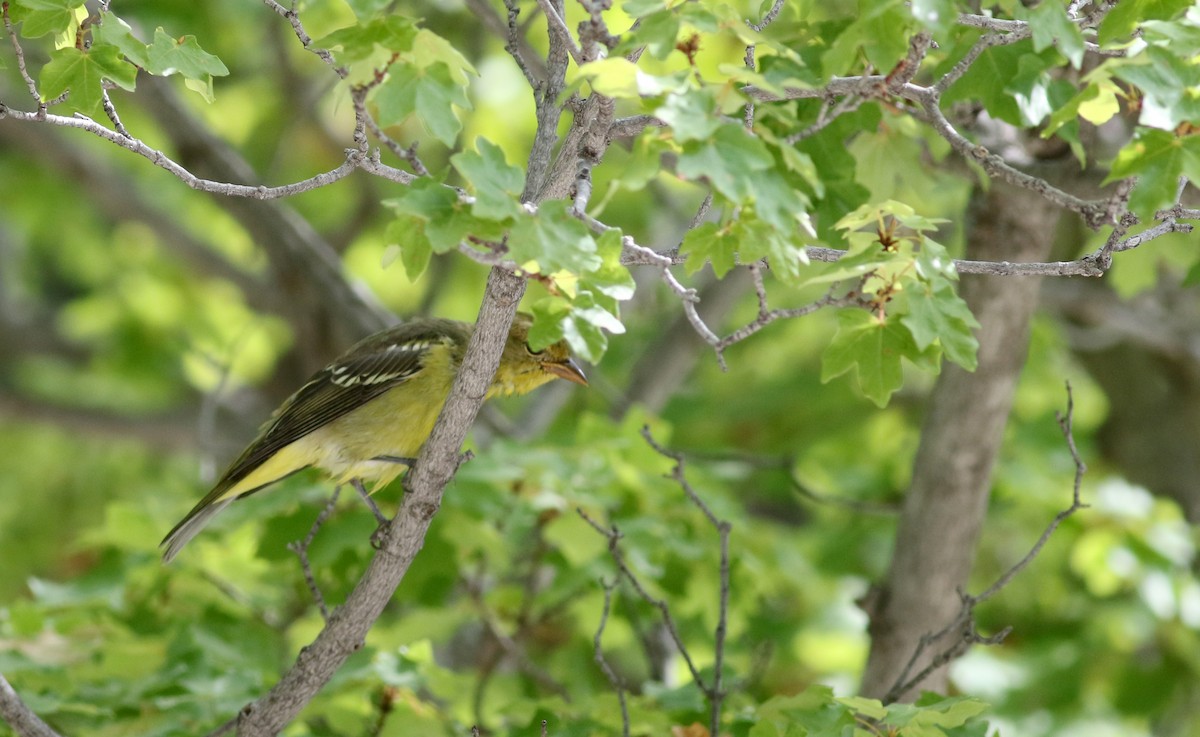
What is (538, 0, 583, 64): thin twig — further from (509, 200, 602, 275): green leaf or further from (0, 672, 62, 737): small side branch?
(0, 672, 62, 737): small side branch

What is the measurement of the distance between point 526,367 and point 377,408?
651 millimetres

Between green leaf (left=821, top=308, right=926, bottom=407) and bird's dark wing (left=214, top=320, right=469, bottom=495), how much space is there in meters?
2.39

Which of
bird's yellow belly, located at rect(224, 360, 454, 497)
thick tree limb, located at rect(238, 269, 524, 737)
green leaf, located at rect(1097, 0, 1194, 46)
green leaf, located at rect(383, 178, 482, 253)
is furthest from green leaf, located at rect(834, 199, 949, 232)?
bird's yellow belly, located at rect(224, 360, 454, 497)

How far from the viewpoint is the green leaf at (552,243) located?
249cm

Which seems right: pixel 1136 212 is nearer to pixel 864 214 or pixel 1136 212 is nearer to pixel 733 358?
pixel 864 214

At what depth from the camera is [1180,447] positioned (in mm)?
8695

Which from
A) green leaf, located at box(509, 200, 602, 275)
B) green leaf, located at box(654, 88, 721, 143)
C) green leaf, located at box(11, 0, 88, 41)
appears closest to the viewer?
green leaf, located at box(654, 88, 721, 143)

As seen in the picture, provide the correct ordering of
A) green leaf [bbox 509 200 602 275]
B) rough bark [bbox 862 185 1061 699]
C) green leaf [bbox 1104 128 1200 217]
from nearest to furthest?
1. green leaf [bbox 509 200 602 275]
2. green leaf [bbox 1104 128 1200 217]
3. rough bark [bbox 862 185 1061 699]

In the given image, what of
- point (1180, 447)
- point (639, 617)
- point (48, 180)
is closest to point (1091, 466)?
point (1180, 447)

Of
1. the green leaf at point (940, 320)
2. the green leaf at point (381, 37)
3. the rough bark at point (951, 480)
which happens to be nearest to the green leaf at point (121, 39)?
the green leaf at point (381, 37)

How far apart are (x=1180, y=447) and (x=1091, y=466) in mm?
600

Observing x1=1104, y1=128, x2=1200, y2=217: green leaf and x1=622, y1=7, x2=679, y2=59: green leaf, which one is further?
x1=1104, y1=128, x2=1200, y2=217: green leaf

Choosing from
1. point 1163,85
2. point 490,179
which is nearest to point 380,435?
point 490,179

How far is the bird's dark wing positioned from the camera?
5.20m
